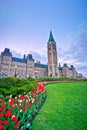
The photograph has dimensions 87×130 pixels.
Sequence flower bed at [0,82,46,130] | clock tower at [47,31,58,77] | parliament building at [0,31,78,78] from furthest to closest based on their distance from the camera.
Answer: clock tower at [47,31,58,77], parliament building at [0,31,78,78], flower bed at [0,82,46,130]

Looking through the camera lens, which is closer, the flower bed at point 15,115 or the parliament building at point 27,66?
the flower bed at point 15,115

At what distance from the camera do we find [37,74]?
9781cm

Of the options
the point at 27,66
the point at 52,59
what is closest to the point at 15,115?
the point at 27,66

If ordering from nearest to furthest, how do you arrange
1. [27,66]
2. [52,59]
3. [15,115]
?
1. [15,115]
2. [27,66]
3. [52,59]

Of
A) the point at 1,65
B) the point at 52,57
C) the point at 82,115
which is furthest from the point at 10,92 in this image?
the point at 52,57

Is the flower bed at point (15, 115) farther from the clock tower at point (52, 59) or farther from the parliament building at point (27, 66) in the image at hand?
the clock tower at point (52, 59)

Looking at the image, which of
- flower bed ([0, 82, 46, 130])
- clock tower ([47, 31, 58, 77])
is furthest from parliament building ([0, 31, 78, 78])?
flower bed ([0, 82, 46, 130])

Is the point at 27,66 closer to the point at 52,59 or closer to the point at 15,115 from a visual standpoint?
the point at 52,59

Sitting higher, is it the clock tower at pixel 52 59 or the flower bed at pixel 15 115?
the clock tower at pixel 52 59

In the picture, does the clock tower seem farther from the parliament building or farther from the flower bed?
the flower bed

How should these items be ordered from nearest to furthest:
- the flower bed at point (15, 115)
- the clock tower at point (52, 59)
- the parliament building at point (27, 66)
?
the flower bed at point (15, 115) → the parliament building at point (27, 66) → the clock tower at point (52, 59)

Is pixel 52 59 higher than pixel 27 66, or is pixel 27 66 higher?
pixel 52 59

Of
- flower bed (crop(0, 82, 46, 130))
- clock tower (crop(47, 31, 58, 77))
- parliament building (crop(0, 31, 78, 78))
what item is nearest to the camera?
flower bed (crop(0, 82, 46, 130))

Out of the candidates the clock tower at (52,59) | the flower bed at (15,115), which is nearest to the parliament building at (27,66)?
the clock tower at (52,59)
